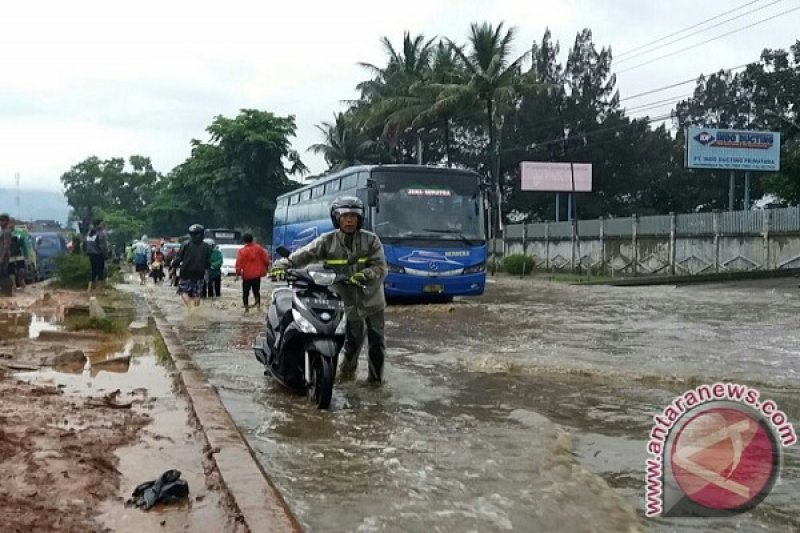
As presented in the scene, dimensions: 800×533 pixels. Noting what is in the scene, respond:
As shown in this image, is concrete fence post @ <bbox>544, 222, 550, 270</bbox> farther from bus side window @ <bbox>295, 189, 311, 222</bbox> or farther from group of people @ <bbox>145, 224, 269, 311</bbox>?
group of people @ <bbox>145, 224, 269, 311</bbox>

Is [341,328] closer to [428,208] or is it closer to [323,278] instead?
[323,278]

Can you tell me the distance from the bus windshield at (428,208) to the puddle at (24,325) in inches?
255

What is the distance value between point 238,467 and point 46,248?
91.3ft

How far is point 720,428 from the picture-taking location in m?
4.24

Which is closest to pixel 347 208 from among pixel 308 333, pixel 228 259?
pixel 308 333

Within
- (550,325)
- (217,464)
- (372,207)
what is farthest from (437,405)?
(372,207)

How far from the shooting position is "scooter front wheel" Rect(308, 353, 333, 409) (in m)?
6.34

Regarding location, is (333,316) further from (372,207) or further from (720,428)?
(372,207)

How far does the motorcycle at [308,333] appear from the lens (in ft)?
20.9

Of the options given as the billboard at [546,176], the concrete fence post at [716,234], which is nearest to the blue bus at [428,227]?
the concrete fence post at [716,234]

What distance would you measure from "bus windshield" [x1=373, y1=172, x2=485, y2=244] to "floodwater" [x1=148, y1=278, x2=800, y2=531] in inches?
150

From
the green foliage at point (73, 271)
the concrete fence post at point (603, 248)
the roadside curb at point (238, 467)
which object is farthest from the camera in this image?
the concrete fence post at point (603, 248)

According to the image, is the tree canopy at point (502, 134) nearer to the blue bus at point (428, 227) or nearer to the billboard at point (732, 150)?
the billboard at point (732, 150)

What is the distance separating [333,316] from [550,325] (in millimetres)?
7427
